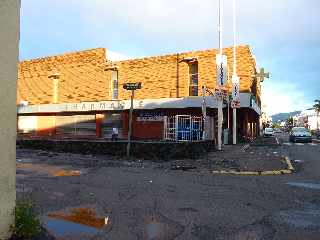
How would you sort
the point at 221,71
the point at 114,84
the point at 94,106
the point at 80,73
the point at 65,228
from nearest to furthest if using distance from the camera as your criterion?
1. the point at 65,228
2. the point at 221,71
3. the point at 94,106
4. the point at 114,84
5. the point at 80,73

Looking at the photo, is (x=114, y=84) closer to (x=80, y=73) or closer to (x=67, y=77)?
(x=80, y=73)

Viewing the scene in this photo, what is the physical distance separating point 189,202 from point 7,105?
452 cm

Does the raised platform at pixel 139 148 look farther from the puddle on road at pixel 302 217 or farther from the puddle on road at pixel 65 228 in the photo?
the puddle on road at pixel 65 228

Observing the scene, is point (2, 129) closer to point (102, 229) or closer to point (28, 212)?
point (28, 212)

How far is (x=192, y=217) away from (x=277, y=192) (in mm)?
3267

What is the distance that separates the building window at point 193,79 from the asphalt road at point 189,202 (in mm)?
22340

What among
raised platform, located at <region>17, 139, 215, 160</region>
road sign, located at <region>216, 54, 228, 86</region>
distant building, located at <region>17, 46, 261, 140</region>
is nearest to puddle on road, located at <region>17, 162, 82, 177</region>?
raised platform, located at <region>17, 139, 215, 160</region>

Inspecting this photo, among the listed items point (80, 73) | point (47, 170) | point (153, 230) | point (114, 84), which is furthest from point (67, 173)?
point (80, 73)

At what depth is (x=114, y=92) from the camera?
38562 millimetres

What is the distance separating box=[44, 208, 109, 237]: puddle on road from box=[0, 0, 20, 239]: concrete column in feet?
4.11

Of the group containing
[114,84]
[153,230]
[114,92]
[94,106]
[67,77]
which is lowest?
[153,230]

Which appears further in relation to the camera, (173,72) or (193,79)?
(173,72)

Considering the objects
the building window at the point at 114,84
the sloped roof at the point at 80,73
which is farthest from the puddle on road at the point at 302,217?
the building window at the point at 114,84

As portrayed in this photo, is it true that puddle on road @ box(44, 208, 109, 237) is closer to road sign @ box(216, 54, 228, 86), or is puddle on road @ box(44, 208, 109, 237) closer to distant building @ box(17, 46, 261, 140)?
road sign @ box(216, 54, 228, 86)
